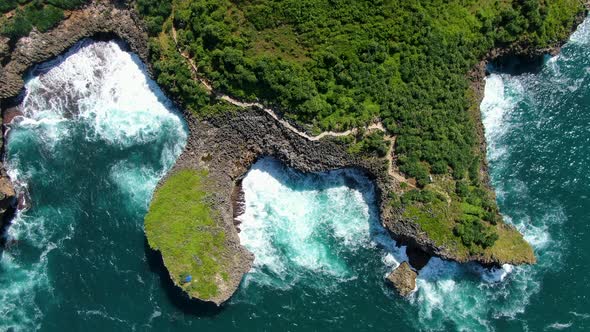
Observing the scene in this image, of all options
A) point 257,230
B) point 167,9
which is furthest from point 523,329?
point 167,9

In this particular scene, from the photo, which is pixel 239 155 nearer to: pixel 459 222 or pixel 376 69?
pixel 376 69

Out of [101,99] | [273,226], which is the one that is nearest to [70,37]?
[101,99]

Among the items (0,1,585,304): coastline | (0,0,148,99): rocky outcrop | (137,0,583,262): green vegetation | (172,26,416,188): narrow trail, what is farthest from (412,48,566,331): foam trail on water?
(0,0,148,99): rocky outcrop

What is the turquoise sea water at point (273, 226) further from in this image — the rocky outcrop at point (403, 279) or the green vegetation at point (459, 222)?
the green vegetation at point (459, 222)

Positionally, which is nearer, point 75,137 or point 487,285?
point 487,285

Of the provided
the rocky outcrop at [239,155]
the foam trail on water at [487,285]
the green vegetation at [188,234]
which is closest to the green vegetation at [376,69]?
the rocky outcrop at [239,155]

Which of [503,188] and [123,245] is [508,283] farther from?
[123,245]
